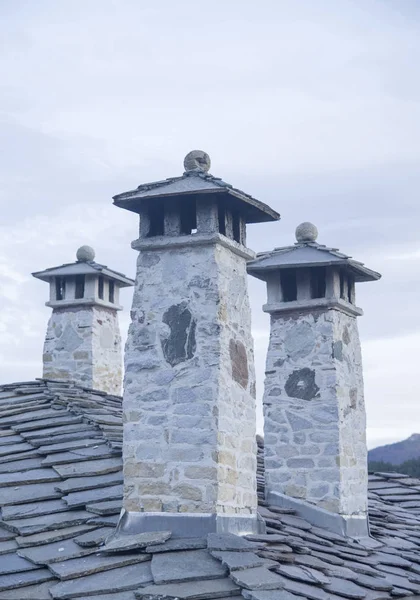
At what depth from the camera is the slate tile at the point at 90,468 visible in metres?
8.87

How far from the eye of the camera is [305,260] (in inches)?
410

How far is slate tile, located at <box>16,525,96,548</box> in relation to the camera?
7609 millimetres

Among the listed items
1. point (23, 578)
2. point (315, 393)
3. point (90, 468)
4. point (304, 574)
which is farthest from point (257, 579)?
point (315, 393)

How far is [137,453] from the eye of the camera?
7.77 meters

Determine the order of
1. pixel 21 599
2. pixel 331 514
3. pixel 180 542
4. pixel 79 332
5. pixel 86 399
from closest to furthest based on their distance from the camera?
pixel 21 599
pixel 180 542
pixel 331 514
pixel 86 399
pixel 79 332

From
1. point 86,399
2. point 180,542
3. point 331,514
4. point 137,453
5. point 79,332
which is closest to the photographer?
point 180,542

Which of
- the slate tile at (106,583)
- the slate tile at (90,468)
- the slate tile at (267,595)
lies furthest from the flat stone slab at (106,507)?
the slate tile at (267,595)

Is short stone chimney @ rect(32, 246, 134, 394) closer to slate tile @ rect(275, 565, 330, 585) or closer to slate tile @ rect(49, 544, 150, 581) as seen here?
slate tile @ rect(49, 544, 150, 581)

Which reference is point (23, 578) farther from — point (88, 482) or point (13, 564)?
point (88, 482)

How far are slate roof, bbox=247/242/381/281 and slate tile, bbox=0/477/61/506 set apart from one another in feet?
10.5

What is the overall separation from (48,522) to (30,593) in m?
1.13

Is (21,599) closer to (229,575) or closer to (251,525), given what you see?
(229,575)

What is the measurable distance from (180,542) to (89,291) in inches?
270

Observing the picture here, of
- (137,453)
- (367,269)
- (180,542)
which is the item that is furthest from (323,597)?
(367,269)
